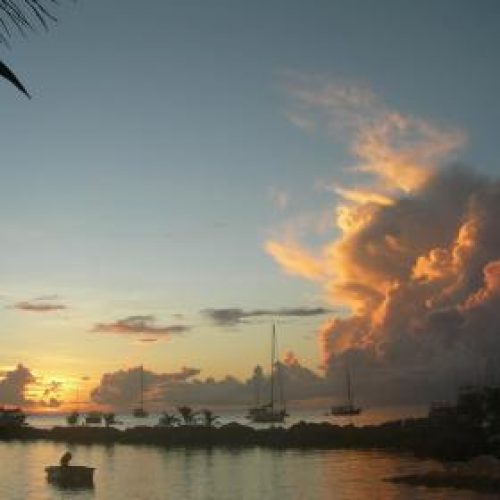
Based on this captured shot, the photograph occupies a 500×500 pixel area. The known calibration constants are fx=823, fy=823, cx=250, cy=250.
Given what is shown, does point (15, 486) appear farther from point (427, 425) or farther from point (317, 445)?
point (427, 425)

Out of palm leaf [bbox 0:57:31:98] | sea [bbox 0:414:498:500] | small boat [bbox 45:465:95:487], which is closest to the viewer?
palm leaf [bbox 0:57:31:98]

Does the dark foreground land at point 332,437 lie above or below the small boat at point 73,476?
above

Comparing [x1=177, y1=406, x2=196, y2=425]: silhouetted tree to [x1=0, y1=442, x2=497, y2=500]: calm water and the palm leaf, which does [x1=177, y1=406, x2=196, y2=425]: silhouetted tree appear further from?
the palm leaf

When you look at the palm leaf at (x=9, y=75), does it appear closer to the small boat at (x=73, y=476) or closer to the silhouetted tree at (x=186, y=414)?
the small boat at (x=73, y=476)

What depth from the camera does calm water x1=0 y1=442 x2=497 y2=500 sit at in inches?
2244

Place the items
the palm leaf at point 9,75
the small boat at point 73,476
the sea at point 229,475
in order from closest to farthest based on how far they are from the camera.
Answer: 1. the palm leaf at point 9,75
2. the sea at point 229,475
3. the small boat at point 73,476

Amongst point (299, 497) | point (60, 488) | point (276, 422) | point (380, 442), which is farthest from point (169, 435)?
point (299, 497)

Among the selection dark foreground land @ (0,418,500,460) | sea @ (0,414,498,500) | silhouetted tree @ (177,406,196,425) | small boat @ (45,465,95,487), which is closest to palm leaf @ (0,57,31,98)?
sea @ (0,414,498,500)

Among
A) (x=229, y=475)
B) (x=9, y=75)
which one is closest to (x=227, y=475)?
(x=229, y=475)

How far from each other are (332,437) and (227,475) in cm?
3671

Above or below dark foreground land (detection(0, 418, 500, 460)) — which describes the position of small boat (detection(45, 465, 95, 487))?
below

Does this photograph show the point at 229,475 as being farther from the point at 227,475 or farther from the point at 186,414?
the point at 186,414

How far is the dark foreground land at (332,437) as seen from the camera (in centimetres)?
8100

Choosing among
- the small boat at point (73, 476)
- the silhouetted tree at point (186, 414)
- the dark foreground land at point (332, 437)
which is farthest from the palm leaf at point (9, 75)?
the silhouetted tree at point (186, 414)
